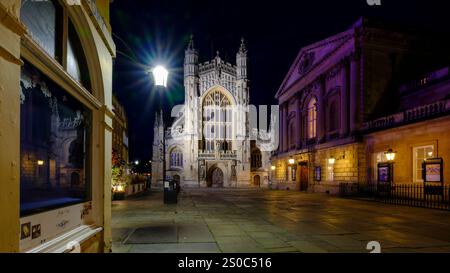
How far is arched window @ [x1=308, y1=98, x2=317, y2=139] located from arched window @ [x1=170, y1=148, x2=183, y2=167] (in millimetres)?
25393

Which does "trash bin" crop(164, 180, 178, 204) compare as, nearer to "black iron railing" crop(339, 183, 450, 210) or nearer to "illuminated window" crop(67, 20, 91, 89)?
"black iron railing" crop(339, 183, 450, 210)

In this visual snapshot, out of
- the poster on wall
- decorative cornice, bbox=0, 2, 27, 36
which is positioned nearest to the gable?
the poster on wall

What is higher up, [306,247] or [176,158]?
[176,158]

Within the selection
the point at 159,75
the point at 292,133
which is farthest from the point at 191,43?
the point at 159,75

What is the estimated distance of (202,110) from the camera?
55.5 metres

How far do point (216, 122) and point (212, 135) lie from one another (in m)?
2.24

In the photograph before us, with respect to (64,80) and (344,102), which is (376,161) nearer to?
(344,102)

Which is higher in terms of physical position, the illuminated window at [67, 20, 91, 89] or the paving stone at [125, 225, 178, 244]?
the illuminated window at [67, 20, 91, 89]

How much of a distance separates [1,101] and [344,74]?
2785 cm

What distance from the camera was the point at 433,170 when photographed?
17.4 metres

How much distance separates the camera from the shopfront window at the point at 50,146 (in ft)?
11.5

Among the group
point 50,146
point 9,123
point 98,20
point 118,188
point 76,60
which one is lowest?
point 118,188

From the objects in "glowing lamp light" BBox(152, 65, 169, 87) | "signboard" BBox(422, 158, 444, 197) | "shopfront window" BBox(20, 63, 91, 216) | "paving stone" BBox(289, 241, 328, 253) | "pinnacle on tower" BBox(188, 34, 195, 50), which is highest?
"pinnacle on tower" BBox(188, 34, 195, 50)

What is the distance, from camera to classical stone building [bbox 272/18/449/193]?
84.7 ft
